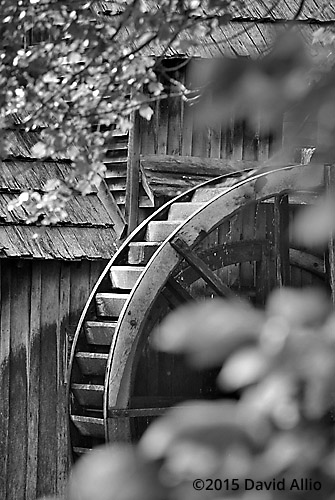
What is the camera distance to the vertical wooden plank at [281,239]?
7.30 metres

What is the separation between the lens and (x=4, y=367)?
6.92 meters

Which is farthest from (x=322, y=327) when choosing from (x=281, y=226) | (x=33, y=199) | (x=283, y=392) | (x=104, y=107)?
(x=281, y=226)

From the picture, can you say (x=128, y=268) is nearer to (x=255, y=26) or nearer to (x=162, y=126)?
(x=162, y=126)

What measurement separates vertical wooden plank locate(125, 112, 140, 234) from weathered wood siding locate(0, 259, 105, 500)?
674 millimetres

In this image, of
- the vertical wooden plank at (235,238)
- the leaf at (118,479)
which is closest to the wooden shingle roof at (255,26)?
the vertical wooden plank at (235,238)

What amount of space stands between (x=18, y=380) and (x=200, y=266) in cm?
160

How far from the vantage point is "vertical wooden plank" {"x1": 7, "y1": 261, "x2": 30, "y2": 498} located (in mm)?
6930

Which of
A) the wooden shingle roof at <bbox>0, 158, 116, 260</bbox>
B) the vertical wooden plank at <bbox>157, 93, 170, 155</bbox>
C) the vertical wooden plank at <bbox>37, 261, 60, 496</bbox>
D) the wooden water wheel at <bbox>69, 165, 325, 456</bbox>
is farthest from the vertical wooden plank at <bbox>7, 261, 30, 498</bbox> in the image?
the vertical wooden plank at <bbox>157, 93, 170, 155</bbox>

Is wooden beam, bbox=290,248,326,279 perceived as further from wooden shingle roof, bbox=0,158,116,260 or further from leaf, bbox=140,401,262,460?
leaf, bbox=140,401,262,460

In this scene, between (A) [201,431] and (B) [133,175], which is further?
(B) [133,175]

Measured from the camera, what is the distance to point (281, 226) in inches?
292

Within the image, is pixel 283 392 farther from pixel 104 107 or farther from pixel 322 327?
pixel 104 107

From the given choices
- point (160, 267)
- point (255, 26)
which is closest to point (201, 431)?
point (160, 267)

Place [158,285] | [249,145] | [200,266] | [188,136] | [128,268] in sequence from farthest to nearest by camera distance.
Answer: [249,145], [188,136], [128,268], [200,266], [158,285]
